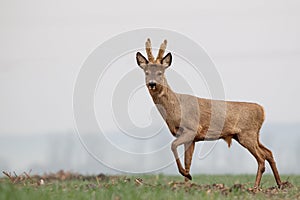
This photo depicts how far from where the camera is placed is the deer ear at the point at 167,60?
37.7 feet

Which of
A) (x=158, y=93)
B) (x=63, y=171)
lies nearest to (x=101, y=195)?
(x=158, y=93)

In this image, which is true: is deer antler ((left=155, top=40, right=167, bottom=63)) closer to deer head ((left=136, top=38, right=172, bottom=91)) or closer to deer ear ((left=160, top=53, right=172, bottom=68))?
deer head ((left=136, top=38, right=172, bottom=91))

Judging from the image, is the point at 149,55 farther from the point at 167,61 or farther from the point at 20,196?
the point at 20,196

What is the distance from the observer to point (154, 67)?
11406 mm

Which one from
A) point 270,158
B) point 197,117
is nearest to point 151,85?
point 197,117

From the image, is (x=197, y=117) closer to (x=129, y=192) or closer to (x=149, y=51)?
(x=149, y=51)

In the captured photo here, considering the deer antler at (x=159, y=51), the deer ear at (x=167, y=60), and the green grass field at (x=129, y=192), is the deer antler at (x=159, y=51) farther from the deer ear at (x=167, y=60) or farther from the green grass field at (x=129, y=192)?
the green grass field at (x=129, y=192)

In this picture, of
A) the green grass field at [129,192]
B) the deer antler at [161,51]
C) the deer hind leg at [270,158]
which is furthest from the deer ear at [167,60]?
the deer hind leg at [270,158]

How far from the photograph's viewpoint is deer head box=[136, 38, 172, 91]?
37.2 feet

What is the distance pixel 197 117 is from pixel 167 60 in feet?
5.17

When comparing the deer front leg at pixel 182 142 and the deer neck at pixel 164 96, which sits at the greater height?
the deer neck at pixel 164 96

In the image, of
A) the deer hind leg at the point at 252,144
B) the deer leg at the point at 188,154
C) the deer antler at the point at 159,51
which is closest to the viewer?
the deer antler at the point at 159,51

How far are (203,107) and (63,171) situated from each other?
4826 mm

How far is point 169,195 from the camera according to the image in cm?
872
